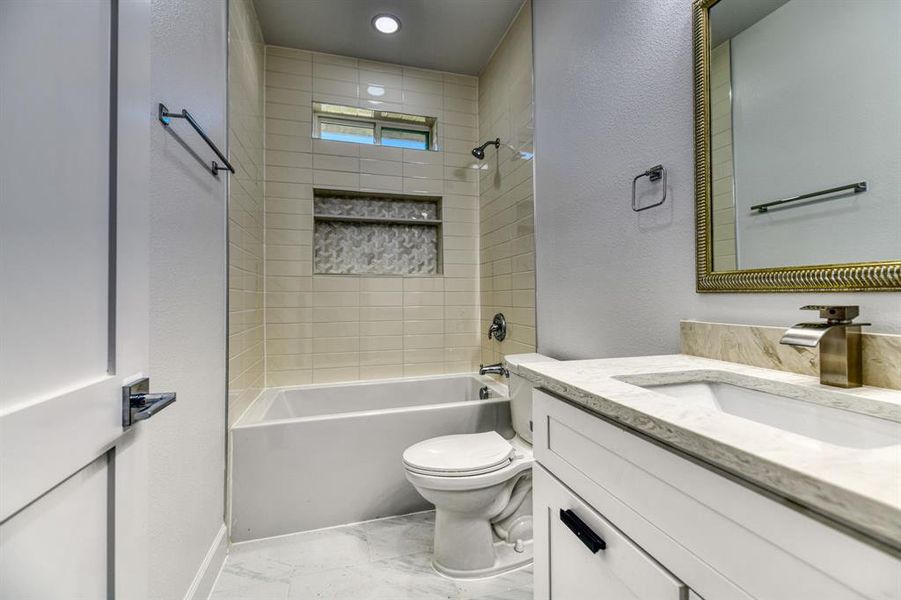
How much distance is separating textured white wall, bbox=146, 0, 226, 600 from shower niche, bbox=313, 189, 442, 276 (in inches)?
43.3

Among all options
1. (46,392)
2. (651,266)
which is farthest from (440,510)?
(46,392)

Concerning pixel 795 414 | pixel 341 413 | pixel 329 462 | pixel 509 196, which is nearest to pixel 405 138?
pixel 509 196

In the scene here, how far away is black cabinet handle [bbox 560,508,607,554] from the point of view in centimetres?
64

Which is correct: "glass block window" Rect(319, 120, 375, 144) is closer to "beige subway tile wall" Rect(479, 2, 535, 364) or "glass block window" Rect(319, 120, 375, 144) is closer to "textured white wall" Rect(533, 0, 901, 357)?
"beige subway tile wall" Rect(479, 2, 535, 364)

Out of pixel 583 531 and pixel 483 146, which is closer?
pixel 583 531

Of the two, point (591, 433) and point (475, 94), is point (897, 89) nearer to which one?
point (591, 433)

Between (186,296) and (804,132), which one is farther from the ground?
(804,132)

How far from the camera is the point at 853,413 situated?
2.02ft

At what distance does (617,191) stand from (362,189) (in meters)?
1.75

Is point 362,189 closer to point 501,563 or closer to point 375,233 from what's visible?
point 375,233

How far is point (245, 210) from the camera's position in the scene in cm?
189

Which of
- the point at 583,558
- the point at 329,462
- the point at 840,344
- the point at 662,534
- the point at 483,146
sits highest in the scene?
the point at 483,146

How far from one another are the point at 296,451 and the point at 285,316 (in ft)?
3.27

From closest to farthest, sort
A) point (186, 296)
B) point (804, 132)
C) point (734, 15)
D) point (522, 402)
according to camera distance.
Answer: point (804, 132)
point (734, 15)
point (186, 296)
point (522, 402)
